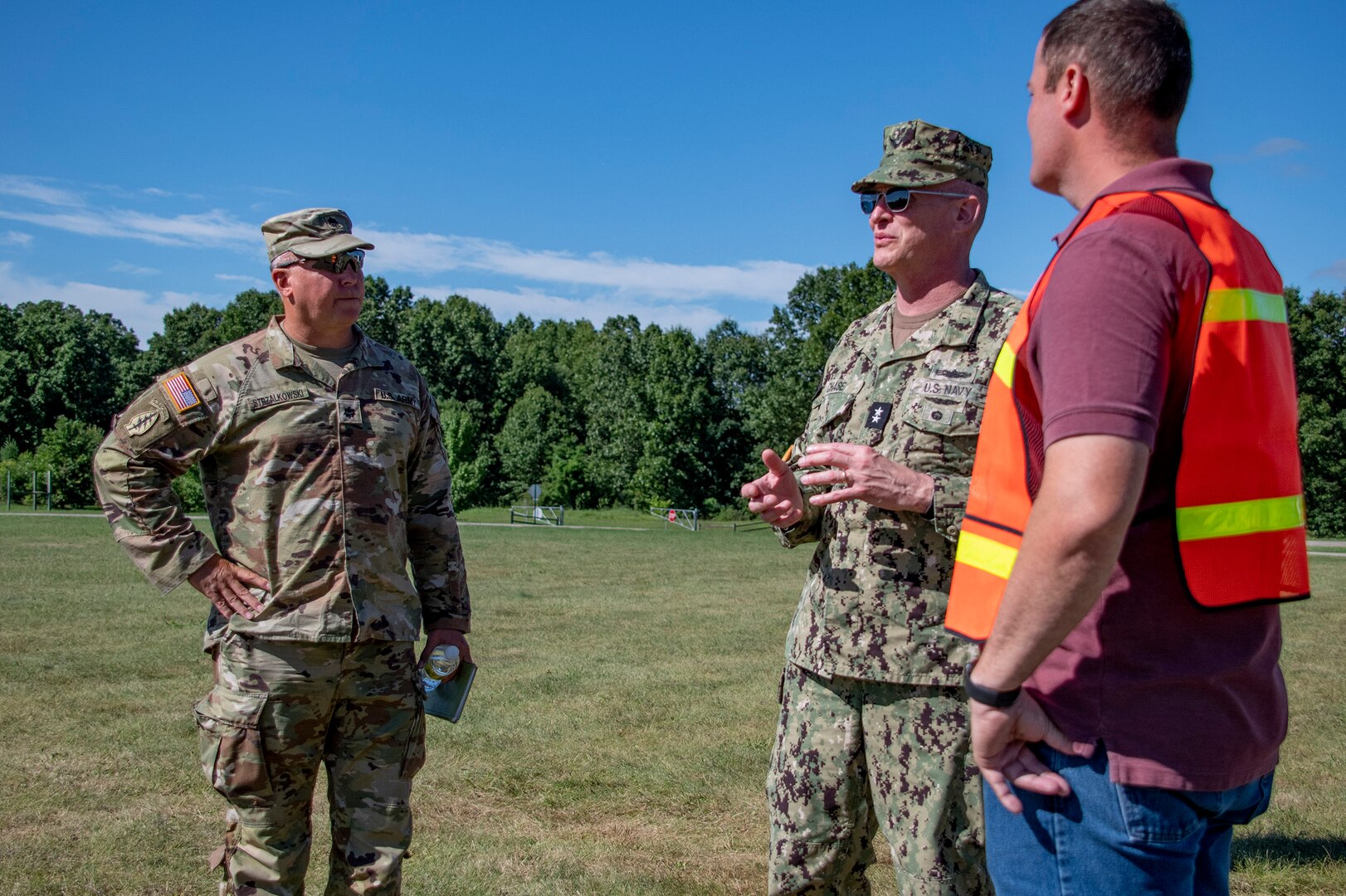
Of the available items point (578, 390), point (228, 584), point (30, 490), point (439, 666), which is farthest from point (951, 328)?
point (578, 390)

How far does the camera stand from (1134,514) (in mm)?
1710

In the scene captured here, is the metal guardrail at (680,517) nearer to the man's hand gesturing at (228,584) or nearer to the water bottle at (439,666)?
the water bottle at (439,666)

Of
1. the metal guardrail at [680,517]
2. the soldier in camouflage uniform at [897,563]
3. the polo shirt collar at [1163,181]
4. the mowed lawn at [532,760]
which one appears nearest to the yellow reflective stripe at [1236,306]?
the polo shirt collar at [1163,181]

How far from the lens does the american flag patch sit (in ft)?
11.9

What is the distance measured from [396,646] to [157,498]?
1.01 metres

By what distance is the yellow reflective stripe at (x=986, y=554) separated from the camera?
1.86m

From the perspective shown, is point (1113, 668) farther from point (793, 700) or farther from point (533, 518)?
point (533, 518)

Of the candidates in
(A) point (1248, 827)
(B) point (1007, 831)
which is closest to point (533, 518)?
(A) point (1248, 827)

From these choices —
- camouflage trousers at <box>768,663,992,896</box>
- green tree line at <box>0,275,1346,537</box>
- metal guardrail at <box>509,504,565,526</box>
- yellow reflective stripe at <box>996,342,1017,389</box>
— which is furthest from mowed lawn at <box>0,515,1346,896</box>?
green tree line at <box>0,275,1346,537</box>

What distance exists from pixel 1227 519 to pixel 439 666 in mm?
2945

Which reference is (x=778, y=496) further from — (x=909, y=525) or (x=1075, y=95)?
(x=1075, y=95)

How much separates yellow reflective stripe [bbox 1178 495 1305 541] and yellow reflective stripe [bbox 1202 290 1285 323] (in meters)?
0.30

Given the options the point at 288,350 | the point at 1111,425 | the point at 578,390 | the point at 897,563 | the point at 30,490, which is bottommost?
the point at 30,490

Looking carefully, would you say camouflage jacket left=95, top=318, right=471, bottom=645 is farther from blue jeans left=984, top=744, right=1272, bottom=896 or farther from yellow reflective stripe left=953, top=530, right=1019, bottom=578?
blue jeans left=984, top=744, right=1272, bottom=896
